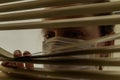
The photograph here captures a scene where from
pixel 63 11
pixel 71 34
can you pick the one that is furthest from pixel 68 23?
pixel 71 34

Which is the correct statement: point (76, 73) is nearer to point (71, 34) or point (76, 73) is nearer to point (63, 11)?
point (63, 11)

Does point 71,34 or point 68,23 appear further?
point 71,34

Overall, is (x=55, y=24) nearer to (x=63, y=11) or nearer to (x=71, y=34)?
(x=63, y=11)

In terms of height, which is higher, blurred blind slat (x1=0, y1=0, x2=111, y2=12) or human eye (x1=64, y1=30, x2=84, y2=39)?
blurred blind slat (x1=0, y1=0, x2=111, y2=12)

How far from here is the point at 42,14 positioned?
345 mm

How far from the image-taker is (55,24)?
34cm

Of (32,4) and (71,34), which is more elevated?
(32,4)

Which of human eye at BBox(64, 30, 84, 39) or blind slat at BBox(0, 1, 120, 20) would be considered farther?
human eye at BBox(64, 30, 84, 39)

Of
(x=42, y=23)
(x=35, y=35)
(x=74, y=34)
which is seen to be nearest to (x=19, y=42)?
(x=35, y=35)

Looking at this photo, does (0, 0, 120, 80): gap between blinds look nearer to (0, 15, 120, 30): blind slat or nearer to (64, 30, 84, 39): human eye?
(0, 15, 120, 30): blind slat

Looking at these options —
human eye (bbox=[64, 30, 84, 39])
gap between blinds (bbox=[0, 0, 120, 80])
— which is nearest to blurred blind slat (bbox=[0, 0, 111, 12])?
gap between blinds (bbox=[0, 0, 120, 80])

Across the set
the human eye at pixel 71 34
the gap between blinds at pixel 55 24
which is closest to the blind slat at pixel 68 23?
the gap between blinds at pixel 55 24

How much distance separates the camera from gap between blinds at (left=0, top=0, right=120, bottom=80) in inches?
12.5

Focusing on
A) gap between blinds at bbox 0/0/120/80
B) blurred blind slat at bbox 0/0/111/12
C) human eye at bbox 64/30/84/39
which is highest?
blurred blind slat at bbox 0/0/111/12
